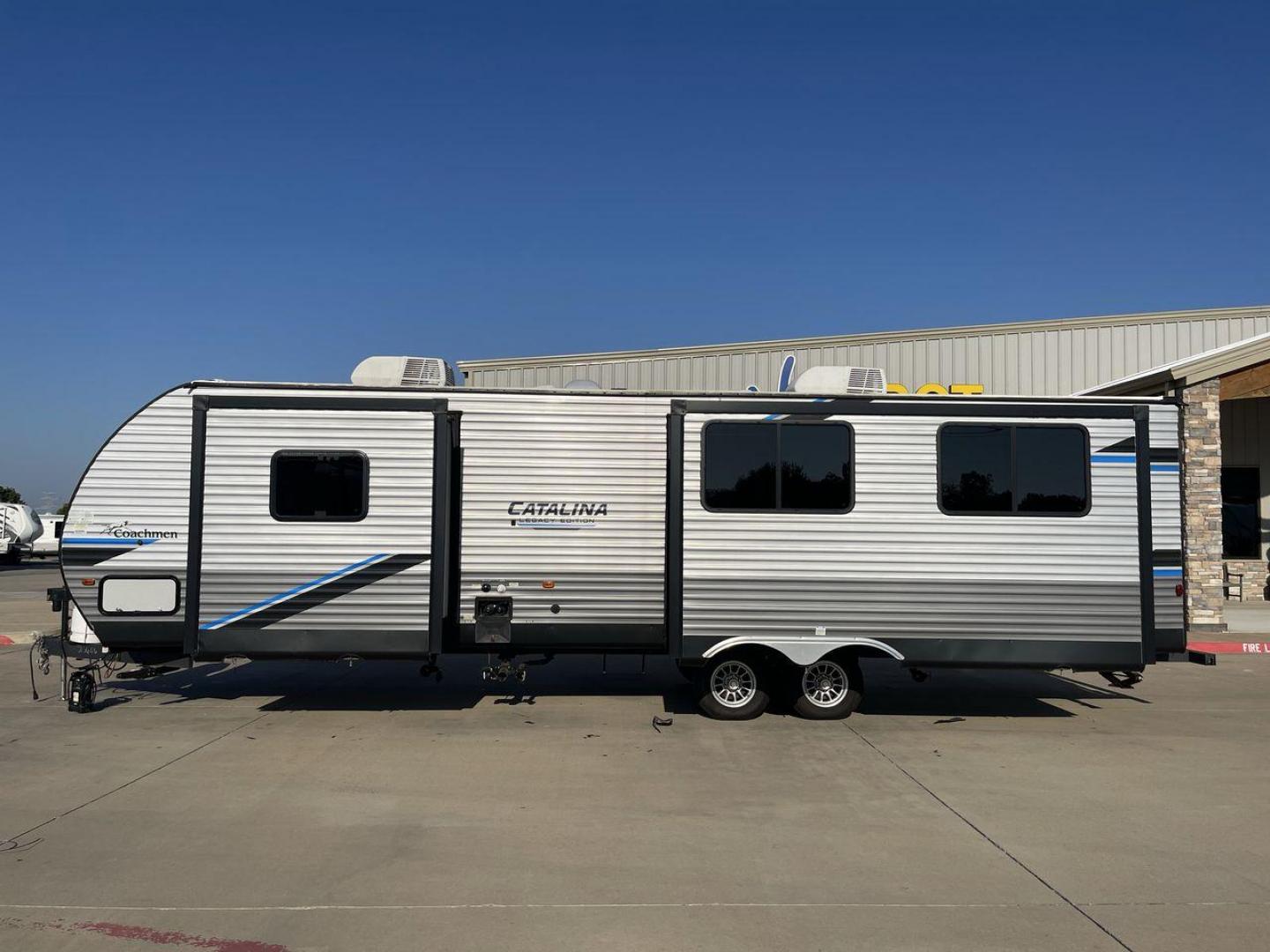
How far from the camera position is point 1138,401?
8820 mm

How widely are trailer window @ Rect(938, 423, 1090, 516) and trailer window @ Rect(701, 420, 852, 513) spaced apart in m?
1.02

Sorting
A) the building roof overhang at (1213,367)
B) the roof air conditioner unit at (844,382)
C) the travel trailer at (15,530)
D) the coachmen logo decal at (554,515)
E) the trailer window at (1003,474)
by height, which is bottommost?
the travel trailer at (15,530)

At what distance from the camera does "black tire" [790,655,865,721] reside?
901 cm

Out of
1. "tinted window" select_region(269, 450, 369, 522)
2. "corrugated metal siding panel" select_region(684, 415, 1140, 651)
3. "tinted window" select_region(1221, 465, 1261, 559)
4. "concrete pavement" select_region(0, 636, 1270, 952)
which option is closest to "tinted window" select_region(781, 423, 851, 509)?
"corrugated metal siding panel" select_region(684, 415, 1140, 651)

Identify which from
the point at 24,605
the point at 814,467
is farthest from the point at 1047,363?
the point at 24,605

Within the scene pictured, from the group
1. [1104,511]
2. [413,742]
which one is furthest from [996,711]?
[413,742]

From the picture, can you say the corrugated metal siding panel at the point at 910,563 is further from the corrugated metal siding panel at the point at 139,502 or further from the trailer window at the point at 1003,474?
the corrugated metal siding panel at the point at 139,502

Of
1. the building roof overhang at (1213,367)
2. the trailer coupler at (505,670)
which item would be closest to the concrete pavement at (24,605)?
the trailer coupler at (505,670)

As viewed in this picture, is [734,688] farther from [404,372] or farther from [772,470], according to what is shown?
[404,372]

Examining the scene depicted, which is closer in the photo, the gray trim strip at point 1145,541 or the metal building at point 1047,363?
A: the gray trim strip at point 1145,541

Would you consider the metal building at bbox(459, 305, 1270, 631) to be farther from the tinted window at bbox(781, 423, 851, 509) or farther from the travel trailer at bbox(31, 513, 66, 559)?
the travel trailer at bbox(31, 513, 66, 559)

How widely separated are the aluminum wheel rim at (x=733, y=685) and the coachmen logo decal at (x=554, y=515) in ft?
6.56

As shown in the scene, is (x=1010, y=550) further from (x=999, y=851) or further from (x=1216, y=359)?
(x=1216, y=359)

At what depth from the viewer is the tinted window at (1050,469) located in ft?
A: 28.7
